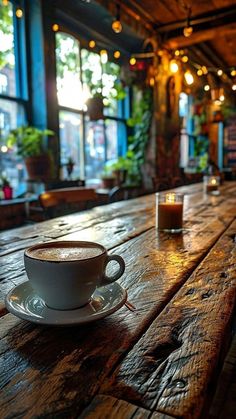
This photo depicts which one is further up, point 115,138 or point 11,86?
point 11,86

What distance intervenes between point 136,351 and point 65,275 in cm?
14

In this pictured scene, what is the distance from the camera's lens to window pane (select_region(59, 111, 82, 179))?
4.08m

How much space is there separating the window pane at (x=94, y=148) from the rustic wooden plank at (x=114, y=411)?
14.3 feet

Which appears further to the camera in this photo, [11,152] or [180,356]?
[11,152]

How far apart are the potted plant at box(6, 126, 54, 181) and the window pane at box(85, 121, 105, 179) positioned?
1.14 meters

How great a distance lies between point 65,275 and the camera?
490 mm

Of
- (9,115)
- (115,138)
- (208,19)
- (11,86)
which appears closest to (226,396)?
(9,115)

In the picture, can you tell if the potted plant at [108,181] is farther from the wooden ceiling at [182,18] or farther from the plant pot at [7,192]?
the wooden ceiling at [182,18]

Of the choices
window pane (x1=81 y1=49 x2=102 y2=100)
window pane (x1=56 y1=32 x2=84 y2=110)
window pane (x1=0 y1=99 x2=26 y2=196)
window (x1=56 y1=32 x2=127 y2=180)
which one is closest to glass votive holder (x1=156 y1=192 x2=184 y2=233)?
window pane (x1=0 y1=99 x2=26 y2=196)

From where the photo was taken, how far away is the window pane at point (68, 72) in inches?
154

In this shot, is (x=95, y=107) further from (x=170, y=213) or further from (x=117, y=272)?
(x=117, y=272)

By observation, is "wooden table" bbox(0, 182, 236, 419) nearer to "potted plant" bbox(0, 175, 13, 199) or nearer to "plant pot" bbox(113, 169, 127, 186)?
"potted plant" bbox(0, 175, 13, 199)

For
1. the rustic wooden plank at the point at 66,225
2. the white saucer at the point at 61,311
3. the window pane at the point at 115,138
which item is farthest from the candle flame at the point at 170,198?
the window pane at the point at 115,138

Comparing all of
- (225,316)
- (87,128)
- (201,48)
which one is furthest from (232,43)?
(225,316)
